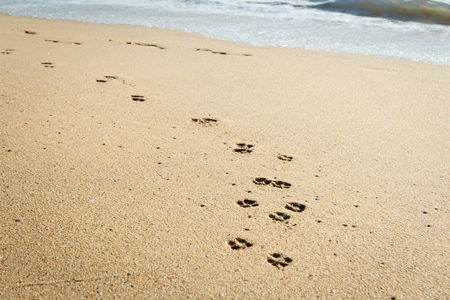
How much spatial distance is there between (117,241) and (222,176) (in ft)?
2.30

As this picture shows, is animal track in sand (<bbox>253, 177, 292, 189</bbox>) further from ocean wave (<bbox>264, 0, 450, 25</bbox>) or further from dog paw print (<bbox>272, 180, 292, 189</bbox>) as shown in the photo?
ocean wave (<bbox>264, 0, 450, 25</bbox>)

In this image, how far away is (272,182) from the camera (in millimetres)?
2318

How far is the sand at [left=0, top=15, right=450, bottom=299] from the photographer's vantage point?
1672 millimetres

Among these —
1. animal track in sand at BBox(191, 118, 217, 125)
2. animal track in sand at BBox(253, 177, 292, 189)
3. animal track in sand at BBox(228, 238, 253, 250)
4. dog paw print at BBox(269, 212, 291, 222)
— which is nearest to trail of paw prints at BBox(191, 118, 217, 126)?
animal track in sand at BBox(191, 118, 217, 125)

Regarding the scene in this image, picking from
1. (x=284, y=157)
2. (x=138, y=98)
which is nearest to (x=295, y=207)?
(x=284, y=157)

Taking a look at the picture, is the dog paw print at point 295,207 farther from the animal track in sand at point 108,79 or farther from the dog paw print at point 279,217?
the animal track in sand at point 108,79

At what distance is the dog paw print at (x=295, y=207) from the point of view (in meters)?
2.10

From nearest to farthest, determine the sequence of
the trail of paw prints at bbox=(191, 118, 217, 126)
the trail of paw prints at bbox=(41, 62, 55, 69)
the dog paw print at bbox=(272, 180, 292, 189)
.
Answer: the dog paw print at bbox=(272, 180, 292, 189) → the trail of paw prints at bbox=(191, 118, 217, 126) → the trail of paw prints at bbox=(41, 62, 55, 69)

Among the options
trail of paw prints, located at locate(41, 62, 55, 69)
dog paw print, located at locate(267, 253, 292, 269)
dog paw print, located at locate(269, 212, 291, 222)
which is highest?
trail of paw prints, located at locate(41, 62, 55, 69)

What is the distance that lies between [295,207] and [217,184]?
1.25 ft

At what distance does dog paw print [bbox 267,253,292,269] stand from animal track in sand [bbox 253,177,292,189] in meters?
0.53

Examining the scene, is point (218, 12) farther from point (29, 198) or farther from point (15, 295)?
point (15, 295)

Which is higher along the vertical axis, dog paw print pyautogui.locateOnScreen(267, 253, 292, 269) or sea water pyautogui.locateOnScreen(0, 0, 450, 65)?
sea water pyautogui.locateOnScreen(0, 0, 450, 65)

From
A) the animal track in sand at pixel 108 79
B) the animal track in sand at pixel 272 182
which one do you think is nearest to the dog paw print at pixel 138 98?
the animal track in sand at pixel 108 79
